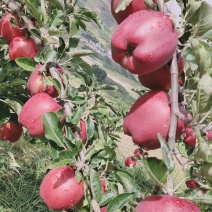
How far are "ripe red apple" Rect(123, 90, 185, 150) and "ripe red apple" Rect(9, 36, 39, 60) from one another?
0.61m

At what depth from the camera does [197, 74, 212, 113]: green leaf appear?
2.08 ft

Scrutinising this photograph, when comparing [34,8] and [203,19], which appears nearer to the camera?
[203,19]

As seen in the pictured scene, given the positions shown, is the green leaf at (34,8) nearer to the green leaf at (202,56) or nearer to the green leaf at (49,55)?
the green leaf at (49,55)

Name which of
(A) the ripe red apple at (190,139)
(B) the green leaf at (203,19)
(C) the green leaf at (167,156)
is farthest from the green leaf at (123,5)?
(A) the ripe red apple at (190,139)

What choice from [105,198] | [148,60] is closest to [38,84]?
[105,198]

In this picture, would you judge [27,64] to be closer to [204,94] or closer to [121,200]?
[121,200]

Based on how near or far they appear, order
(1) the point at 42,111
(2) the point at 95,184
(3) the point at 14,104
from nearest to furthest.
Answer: (2) the point at 95,184
(1) the point at 42,111
(3) the point at 14,104

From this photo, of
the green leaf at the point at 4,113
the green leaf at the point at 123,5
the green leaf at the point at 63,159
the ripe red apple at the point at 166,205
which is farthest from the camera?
the green leaf at the point at 4,113

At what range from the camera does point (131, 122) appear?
0.81 m

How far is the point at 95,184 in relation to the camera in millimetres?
957

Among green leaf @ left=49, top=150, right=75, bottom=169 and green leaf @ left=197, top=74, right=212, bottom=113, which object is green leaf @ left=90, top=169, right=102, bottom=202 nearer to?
green leaf @ left=49, top=150, right=75, bottom=169

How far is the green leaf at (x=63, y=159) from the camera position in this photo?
936mm

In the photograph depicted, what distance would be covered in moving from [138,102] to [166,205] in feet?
0.86

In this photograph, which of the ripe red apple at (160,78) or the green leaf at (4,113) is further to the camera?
the green leaf at (4,113)
